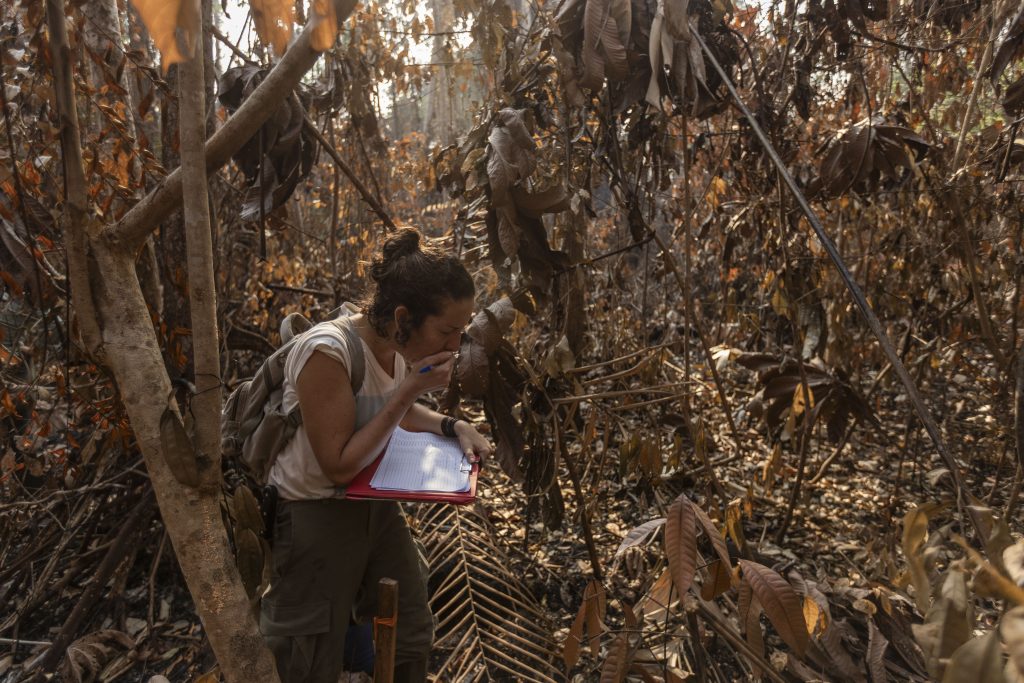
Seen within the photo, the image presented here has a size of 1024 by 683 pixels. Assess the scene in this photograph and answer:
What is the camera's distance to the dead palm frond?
7.18 ft

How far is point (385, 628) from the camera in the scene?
3.52 ft

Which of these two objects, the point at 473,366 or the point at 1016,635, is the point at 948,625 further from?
the point at 473,366

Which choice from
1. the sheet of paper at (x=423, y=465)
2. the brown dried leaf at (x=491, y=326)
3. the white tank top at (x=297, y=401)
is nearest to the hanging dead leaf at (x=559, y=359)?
the brown dried leaf at (x=491, y=326)

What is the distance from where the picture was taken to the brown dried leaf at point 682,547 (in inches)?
44.0

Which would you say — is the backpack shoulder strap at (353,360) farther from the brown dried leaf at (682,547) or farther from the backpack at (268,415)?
the brown dried leaf at (682,547)

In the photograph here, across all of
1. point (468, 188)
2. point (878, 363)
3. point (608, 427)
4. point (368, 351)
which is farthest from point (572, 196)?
point (878, 363)

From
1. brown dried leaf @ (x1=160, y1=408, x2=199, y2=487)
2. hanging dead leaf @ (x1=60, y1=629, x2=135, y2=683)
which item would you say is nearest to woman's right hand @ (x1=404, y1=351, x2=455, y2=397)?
brown dried leaf @ (x1=160, y1=408, x2=199, y2=487)

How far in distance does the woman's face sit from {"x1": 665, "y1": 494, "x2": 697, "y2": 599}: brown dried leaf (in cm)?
67

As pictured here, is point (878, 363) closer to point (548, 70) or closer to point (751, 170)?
point (751, 170)

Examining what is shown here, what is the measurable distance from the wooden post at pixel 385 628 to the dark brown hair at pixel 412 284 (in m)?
0.65

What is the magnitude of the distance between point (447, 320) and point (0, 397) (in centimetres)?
162

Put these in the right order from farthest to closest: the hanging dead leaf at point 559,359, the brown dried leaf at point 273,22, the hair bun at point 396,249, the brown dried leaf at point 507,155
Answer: the hanging dead leaf at point 559,359 < the brown dried leaf at point 507,155 < the hair bun at point 396,249 < the brown dried leaf at point 273,22

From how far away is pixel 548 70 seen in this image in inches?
85.7

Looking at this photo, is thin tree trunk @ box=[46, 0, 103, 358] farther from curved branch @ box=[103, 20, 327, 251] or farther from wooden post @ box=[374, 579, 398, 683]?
wooden post @ box=[374, 579, 398, 683]
